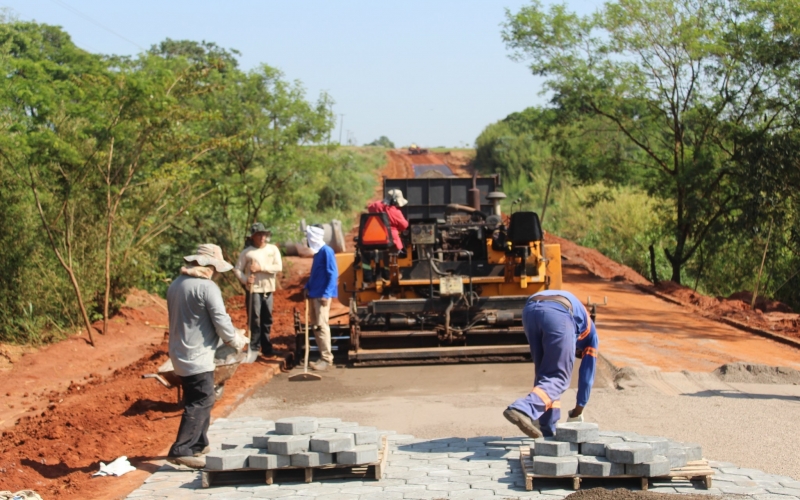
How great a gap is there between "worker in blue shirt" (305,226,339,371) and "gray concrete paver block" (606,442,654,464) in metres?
6.01

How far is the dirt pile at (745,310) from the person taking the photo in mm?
16834

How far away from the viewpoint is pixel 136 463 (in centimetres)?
736

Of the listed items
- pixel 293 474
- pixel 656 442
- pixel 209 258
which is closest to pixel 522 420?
pixel 656 442

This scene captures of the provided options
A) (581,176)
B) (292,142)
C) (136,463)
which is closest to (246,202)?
(292,142)

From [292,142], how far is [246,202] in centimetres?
176

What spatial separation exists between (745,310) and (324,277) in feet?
35.7

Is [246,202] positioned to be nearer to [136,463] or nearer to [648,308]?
[648,308]

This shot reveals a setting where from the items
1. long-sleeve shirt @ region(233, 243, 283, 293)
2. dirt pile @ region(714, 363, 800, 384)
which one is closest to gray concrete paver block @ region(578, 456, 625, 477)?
dirt pile @ region(714, 363, 800, 384)

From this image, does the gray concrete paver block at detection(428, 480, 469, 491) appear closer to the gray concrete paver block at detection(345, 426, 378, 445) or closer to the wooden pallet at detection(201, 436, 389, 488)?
the wooden pallet at detection(201, 436, 389, 488)

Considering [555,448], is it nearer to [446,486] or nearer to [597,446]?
[597,446]

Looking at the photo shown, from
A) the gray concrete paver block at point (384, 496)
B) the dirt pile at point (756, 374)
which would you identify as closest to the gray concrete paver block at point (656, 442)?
the gray concrete paver block at point (384, 496)

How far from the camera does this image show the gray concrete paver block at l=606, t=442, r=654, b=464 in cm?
588

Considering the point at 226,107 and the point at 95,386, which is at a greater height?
the point at 226,107

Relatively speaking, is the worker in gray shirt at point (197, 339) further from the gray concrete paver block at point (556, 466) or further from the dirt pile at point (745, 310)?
the dirt pile at point (745, 310)
